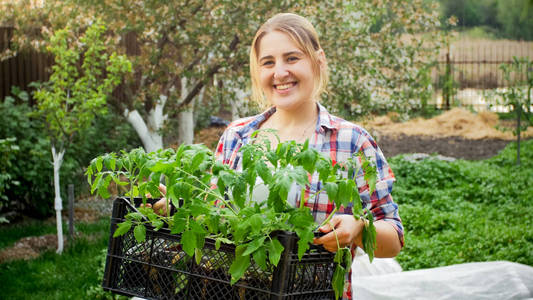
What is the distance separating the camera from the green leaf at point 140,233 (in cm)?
159

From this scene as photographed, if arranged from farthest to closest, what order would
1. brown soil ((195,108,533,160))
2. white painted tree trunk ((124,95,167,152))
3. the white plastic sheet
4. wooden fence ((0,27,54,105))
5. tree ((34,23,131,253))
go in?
brown soil ((195,108,533,160)), wooden fence ((0,27,54,105)), white painted tree trunk ((124,95,167,152)), tree ((34,23,131,253)), the white plastic sheet

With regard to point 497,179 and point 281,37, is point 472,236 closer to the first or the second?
point 497,179

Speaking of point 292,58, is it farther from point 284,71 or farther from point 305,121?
point 305,121

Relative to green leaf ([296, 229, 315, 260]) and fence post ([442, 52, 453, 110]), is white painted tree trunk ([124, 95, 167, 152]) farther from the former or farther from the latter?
fence post ([442, 52, 453, 110])

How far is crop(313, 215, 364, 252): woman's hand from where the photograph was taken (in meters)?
1.49

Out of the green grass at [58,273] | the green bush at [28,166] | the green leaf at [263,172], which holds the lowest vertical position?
the green grass at [58,273]

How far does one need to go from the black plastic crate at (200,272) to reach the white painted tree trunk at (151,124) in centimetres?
621

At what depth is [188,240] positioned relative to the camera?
1.45m

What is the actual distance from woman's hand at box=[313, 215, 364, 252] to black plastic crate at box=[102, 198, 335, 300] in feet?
0.12

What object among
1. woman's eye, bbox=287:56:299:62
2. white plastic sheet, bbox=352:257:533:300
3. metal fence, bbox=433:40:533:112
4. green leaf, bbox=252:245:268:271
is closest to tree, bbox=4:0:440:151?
white plastic sheet, bbox=352:257:533:300

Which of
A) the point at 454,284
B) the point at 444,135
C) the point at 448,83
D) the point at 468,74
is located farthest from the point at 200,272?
the point at 468,74

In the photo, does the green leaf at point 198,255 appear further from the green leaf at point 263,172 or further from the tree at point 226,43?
the tree at point 226,43

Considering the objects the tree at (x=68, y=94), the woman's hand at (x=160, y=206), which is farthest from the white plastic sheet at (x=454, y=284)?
the tree at (x=68, y=94)

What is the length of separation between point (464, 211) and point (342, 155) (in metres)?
5.65
